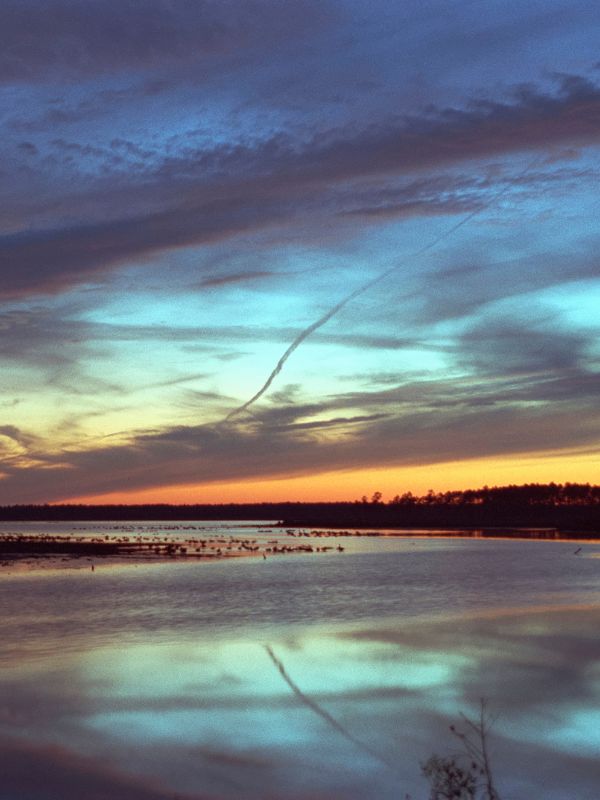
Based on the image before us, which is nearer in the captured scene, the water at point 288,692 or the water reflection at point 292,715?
the water reflection at point 292,715

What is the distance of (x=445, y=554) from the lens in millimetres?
67125

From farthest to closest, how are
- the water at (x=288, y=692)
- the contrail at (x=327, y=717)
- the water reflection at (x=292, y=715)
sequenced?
the contrail at (x=327, y=717), the water at (x=288, y=692), the water reflection at (x=292, y=715)

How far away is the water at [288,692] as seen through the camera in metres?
11.9

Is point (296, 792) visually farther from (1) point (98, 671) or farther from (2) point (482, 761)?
(1) point (98, 671)

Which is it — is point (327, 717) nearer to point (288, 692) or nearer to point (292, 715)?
point (292, 715)

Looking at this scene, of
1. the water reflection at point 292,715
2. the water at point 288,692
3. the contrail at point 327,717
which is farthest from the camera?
the contrail at point 327,717

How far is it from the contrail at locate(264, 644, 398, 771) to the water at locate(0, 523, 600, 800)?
54 mm

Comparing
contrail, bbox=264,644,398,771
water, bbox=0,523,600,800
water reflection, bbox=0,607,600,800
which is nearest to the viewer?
water reflection, bbox=0,607,600,800

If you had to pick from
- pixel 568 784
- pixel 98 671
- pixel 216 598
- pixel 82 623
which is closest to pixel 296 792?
pixel 568 784

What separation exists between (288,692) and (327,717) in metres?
2.22

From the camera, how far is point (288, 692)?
17062 mm

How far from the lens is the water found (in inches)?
467

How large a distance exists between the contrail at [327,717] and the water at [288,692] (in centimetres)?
5

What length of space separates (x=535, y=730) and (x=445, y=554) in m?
54.0
